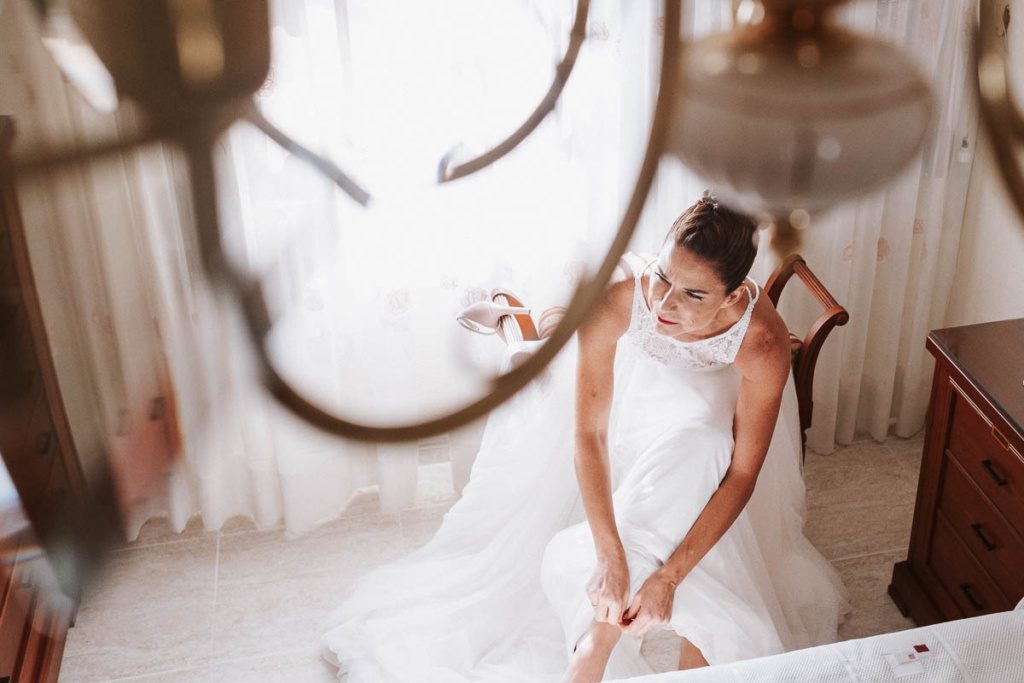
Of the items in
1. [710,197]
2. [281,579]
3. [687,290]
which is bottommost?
[281,579]

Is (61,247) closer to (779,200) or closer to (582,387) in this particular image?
(582,387)

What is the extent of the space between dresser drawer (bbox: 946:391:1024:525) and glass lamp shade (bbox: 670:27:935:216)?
139 cm

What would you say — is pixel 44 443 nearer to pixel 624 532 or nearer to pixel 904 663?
pixel 624 532

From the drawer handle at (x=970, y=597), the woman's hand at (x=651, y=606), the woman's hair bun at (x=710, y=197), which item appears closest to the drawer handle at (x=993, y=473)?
the drawer handle at (x=970, y=597)

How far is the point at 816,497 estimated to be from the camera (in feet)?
7.31

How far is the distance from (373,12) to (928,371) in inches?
80.2

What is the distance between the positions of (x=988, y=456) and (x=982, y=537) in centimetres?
16

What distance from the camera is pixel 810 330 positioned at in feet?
5.41

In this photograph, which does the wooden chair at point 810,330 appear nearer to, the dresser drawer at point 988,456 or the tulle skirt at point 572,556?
the tulle skirt at point 572,556

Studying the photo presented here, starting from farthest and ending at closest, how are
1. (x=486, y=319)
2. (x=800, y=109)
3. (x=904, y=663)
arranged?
(x=904, y=663) < (x=486, y=319) < (x=800, y=109)

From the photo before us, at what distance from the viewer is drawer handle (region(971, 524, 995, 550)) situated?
164 centimetres

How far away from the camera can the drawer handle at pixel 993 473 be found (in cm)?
158

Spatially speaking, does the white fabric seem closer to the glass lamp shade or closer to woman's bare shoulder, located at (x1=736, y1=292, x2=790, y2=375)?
woman's bare shoulder, located at (x1=736, y1=292, x2=790, y2=375)

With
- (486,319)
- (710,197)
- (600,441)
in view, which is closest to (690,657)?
(600,441)
